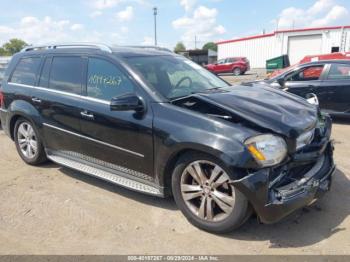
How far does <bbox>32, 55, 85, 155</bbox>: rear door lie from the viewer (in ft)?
14.7

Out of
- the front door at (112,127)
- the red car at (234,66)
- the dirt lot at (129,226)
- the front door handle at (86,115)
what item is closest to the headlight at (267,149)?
the dirt lot at (129,226)

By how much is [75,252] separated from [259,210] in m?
1.67

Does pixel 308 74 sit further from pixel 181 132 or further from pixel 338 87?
pixel 181 132

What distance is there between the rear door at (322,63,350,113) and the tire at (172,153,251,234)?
553 cm

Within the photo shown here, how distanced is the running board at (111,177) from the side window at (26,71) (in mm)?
1253

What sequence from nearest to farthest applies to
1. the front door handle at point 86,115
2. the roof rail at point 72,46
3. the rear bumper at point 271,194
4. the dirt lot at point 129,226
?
the rear bumper at point 271,194 < the dirt lot at point 129,226 < the front door handle at point 86,115 < the roof rail at point 72,46

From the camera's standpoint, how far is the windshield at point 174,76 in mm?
3977

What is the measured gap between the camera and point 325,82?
26.1ft

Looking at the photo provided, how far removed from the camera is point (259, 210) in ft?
10.1

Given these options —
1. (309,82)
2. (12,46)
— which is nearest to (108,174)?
(309,82)

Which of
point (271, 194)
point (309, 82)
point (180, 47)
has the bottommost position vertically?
point (271, 194)

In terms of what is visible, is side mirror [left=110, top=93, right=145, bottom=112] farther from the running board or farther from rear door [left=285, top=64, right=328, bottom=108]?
rear door [left=285, top=64, right=328, bottom=108]

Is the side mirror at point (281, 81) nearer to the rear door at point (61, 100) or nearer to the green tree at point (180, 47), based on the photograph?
the rear door at point (61, 100)

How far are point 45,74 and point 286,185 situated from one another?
11.8 ft
